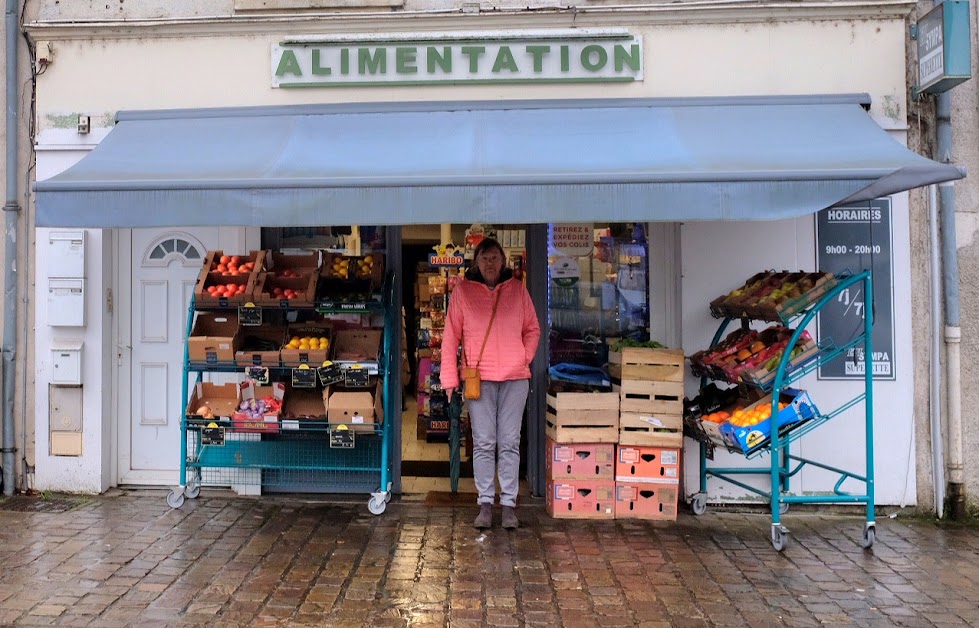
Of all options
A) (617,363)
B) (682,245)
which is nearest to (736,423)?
(617,363)

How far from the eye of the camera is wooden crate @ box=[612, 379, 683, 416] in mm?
6297

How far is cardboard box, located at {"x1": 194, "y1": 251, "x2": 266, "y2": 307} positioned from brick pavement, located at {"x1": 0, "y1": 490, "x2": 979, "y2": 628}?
168 centimetres

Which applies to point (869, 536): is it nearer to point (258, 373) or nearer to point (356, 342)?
point (356, 342)

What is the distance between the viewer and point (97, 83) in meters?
6.93

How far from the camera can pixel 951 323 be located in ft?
21.3

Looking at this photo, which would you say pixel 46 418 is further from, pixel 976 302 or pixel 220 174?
pixel 976 302

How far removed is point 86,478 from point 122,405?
0.67m

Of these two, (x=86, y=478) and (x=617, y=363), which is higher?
(x=617, y=363)

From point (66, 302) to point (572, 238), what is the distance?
4319 mm

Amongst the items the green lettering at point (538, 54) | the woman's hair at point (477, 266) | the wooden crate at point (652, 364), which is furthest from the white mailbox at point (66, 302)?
the wooden crate at point (652, 364)

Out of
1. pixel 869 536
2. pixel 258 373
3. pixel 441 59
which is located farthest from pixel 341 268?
pixel 869 536

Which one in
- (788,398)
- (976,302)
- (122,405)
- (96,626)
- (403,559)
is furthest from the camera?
(122,405)

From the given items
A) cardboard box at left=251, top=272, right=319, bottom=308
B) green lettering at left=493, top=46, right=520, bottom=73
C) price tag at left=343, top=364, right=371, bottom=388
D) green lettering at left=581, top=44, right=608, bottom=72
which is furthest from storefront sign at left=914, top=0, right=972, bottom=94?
cardboard box at left=251, top=272, right=319, bottom=308

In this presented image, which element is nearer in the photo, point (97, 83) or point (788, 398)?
point (788, 398)
